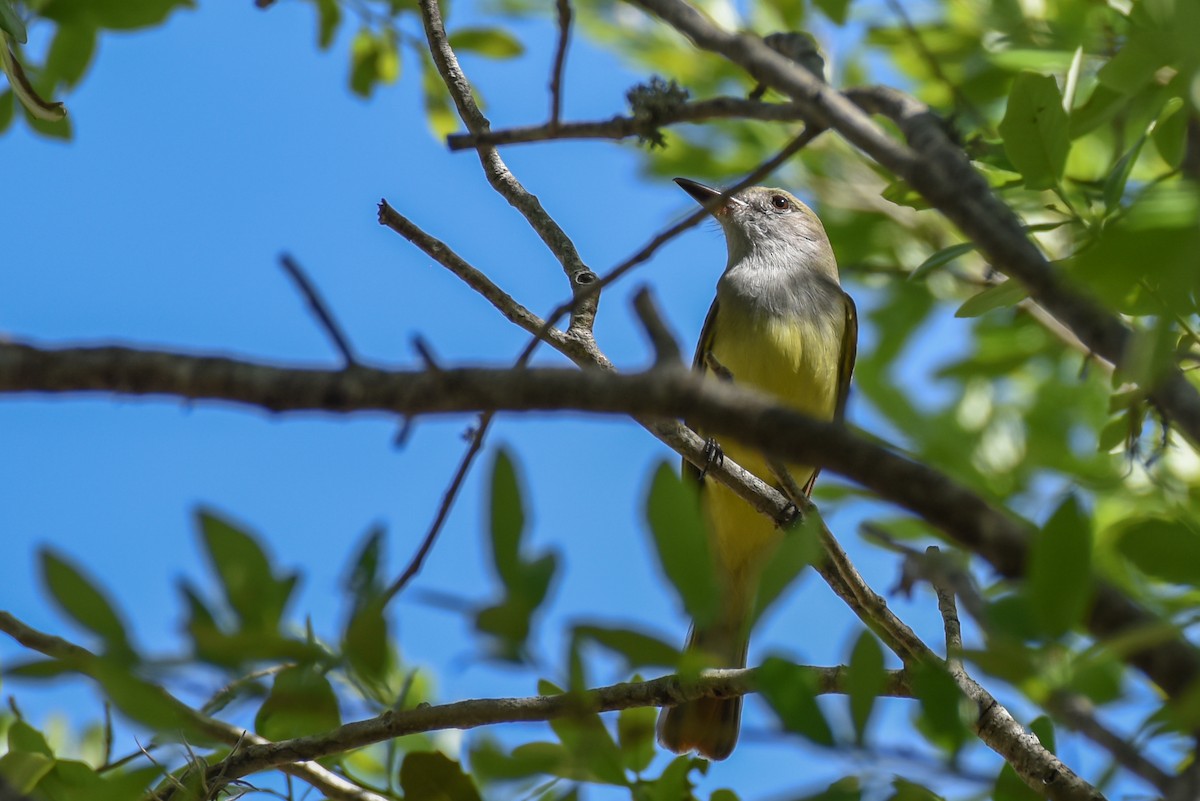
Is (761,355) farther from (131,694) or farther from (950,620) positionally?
(131,694)

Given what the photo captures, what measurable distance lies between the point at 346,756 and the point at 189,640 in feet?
6.27

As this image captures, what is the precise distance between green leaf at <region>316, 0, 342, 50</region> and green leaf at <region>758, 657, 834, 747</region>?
3.11m

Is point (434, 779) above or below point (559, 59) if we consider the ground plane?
below

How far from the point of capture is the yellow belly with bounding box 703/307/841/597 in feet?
18.5

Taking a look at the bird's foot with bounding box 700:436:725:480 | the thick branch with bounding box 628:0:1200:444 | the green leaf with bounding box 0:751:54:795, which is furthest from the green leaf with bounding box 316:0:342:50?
the green leaf with bounding box 0:751:54:795

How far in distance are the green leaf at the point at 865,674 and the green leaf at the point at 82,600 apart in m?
0.83

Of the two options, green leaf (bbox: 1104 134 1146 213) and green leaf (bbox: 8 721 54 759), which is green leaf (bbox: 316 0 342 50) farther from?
green leaf (bbox: 1104 134 1146 213)

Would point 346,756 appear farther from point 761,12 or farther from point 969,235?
point 761,12

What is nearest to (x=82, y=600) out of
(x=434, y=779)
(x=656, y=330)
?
(x=656, y=330)

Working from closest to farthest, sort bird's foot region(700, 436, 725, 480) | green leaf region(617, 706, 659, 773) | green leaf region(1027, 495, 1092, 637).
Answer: green leaf region(1027, 495, 1092, 637) < green leaf region(617, 706, 659, 773) < bird's foot region(700, 436, 725, 480)

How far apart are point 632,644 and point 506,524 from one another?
19cm

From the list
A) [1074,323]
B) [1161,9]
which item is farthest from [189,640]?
[1161,9]

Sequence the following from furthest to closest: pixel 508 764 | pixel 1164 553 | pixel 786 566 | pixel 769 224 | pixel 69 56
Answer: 1. pixel 769 224
2. pixel 69 56
3. pixel 1164 553
4. pixel 508 764
5. pixel 786 566

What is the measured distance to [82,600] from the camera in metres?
1.38
